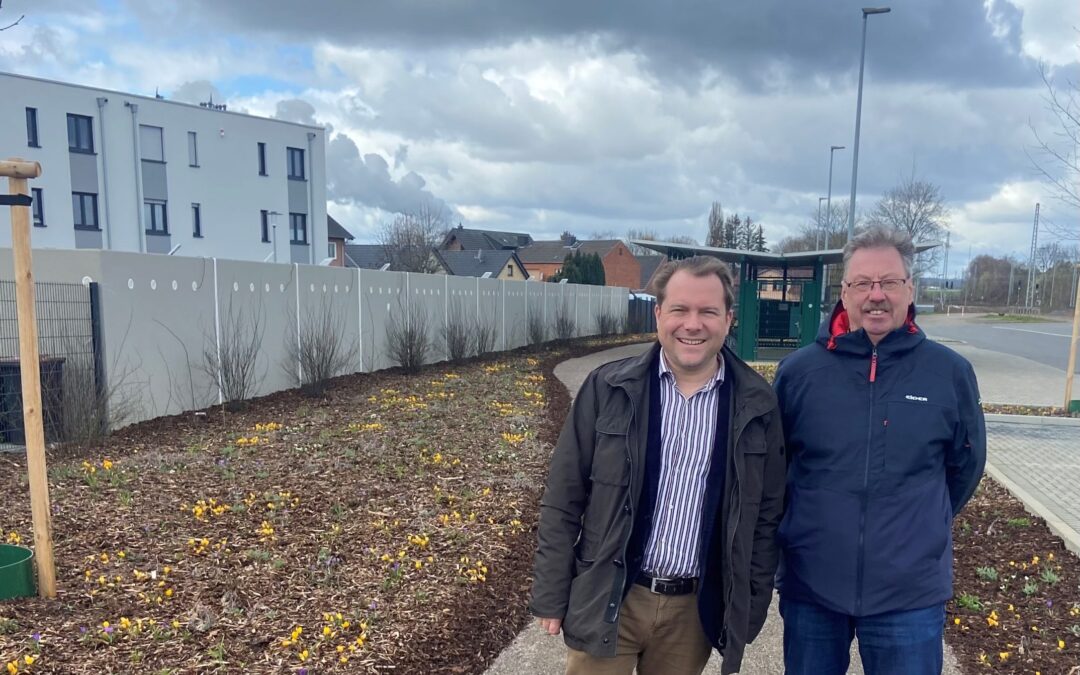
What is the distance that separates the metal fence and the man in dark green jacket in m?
6.38

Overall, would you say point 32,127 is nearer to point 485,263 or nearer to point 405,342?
point 405,342

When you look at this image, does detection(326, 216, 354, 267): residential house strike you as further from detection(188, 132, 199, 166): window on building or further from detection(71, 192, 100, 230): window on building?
detection(71, 192, 100, 230): window on building

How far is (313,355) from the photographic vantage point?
36.6 feet

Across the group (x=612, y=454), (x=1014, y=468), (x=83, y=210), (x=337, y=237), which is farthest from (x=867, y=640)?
(x=337, y=237)

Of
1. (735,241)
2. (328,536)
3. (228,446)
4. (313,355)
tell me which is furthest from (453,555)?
(735,241)

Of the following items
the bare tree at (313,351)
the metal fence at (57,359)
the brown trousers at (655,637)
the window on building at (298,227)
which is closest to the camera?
the brown trousers at (655,637)

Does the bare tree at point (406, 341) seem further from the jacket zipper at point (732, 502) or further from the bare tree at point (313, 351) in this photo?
the jacket zipper at point (732, 502)

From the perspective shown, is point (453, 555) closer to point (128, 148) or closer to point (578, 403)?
point (578, 403)

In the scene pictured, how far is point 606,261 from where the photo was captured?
76.4 metres

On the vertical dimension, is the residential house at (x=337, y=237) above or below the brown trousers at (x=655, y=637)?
above

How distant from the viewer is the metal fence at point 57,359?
6.82 m

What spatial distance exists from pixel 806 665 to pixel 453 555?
2692 millimetres

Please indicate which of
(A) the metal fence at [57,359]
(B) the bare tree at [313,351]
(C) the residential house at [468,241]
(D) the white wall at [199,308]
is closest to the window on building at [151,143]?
(D) the white wall at [199,308]

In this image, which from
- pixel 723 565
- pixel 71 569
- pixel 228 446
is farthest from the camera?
pixel 228 446
